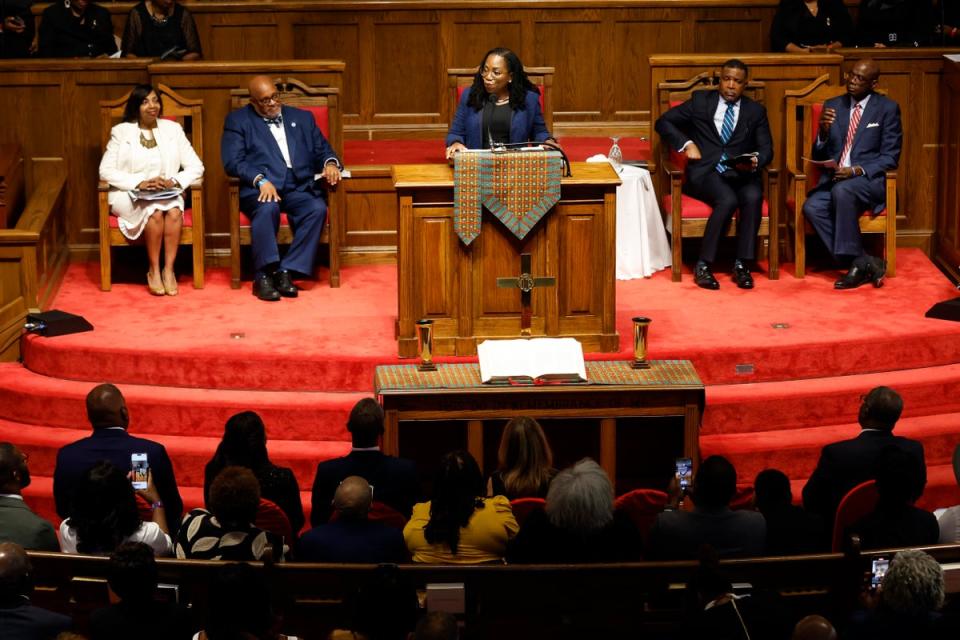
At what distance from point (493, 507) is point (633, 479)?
212cm

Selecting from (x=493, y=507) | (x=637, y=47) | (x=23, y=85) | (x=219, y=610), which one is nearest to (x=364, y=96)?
(x=637, y=47)

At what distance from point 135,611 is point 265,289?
14.9 ft

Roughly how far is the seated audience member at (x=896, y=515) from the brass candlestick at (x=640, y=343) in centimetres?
199

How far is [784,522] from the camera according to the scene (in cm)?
543

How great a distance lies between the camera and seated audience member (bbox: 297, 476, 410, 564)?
5172 mm

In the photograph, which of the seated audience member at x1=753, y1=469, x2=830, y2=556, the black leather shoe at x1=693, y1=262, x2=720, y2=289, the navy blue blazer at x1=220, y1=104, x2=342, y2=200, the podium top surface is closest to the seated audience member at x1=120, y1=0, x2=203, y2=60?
the navy blue blazer at x1=220, y1=104, x2=342, y2=200

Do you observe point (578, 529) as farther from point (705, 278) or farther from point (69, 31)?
point (69, 31)

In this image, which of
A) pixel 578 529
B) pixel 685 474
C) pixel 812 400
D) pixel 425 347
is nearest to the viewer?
pixel 578 529

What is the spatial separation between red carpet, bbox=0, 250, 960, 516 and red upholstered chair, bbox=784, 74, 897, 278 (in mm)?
616

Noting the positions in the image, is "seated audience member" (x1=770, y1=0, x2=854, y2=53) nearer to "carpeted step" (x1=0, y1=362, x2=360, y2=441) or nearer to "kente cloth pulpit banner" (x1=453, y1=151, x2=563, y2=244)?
"kente cloth pulpit banner" (x1=453, y1=151, x2=563, y2=244)

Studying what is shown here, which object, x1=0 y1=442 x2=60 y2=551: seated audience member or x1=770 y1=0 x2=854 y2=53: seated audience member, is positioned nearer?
x1=0 y1=442 x2=60 y2=551: seated audience member

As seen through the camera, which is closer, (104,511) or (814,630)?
(814,630)

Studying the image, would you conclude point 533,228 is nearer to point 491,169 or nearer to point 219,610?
point 491,169

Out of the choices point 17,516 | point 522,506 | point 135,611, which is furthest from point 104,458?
point 522,506
